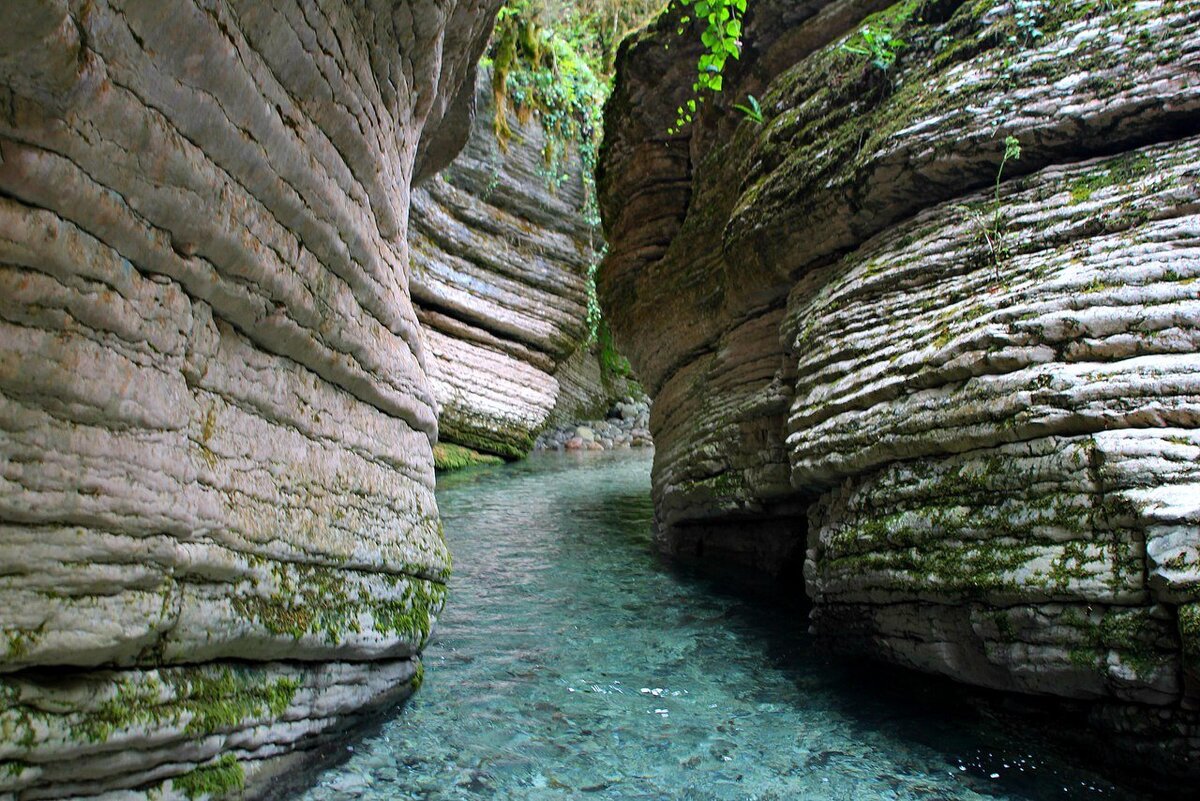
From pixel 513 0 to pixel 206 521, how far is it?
13.6 metres

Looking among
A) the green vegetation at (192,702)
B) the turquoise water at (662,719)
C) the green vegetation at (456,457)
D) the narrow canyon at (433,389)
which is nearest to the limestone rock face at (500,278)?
the green vegetation at (456,457)

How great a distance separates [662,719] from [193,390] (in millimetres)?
2224

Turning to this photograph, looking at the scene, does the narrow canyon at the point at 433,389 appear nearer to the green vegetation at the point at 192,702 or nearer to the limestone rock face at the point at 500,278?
the green vegetation at the point at 192,702

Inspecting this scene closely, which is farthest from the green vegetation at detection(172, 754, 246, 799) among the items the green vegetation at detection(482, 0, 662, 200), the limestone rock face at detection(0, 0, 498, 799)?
the green vegetation at detection(482, 0, 662, 200)

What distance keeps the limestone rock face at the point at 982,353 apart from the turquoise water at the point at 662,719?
280 mm

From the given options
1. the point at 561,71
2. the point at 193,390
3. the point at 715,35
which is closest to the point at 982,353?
the point at 193,390

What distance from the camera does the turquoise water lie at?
267 cm

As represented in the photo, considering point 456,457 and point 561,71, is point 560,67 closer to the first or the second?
point 561,71

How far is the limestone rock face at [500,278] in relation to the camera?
13711mm

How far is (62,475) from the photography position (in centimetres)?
175

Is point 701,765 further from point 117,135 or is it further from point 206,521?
point 117,135

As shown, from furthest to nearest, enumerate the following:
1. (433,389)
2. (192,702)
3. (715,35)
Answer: (715,35)
(433,389)
(192,702)

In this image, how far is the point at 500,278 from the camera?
1477cm

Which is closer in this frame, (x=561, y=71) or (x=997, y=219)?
(x=997, y=219)
